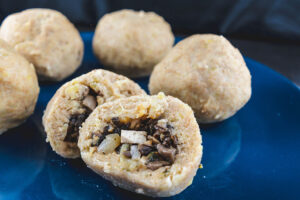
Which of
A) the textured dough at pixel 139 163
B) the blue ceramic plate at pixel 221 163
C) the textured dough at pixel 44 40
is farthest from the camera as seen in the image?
the textured dough at pixel 44 40

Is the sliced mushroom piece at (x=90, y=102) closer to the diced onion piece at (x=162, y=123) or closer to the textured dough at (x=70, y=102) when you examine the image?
the textured dough at (x=70, y=102)

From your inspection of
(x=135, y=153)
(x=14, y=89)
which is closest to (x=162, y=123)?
(x=135, y=153)

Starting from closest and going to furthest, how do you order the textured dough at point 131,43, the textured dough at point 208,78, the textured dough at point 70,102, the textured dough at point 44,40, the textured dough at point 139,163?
the textured dough at point 139,163 < the textured dough at point 70,102 < the textured dough at point 208,78 < the textured dough at point 44,40 < the textured dough at point 131,43

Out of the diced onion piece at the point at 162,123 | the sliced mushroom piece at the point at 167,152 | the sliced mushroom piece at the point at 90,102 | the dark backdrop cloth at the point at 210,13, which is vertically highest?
the diced onion piece at the point at 162,123

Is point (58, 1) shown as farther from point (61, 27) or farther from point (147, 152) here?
point (147, 152)

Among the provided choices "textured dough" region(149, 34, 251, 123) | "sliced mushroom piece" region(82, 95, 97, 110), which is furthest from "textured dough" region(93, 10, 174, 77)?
"sliced mushroom piece" region(82, 95, 97, 110)

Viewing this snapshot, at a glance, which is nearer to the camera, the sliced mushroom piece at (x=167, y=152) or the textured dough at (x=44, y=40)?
the sliced mushroom piece at (x=167, y=152)

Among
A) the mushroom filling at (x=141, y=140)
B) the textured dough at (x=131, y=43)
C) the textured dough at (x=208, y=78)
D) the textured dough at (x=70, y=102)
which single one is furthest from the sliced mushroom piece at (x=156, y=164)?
the textured dough at (x=131, y=43)

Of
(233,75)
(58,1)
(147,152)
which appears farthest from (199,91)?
(58,1)
